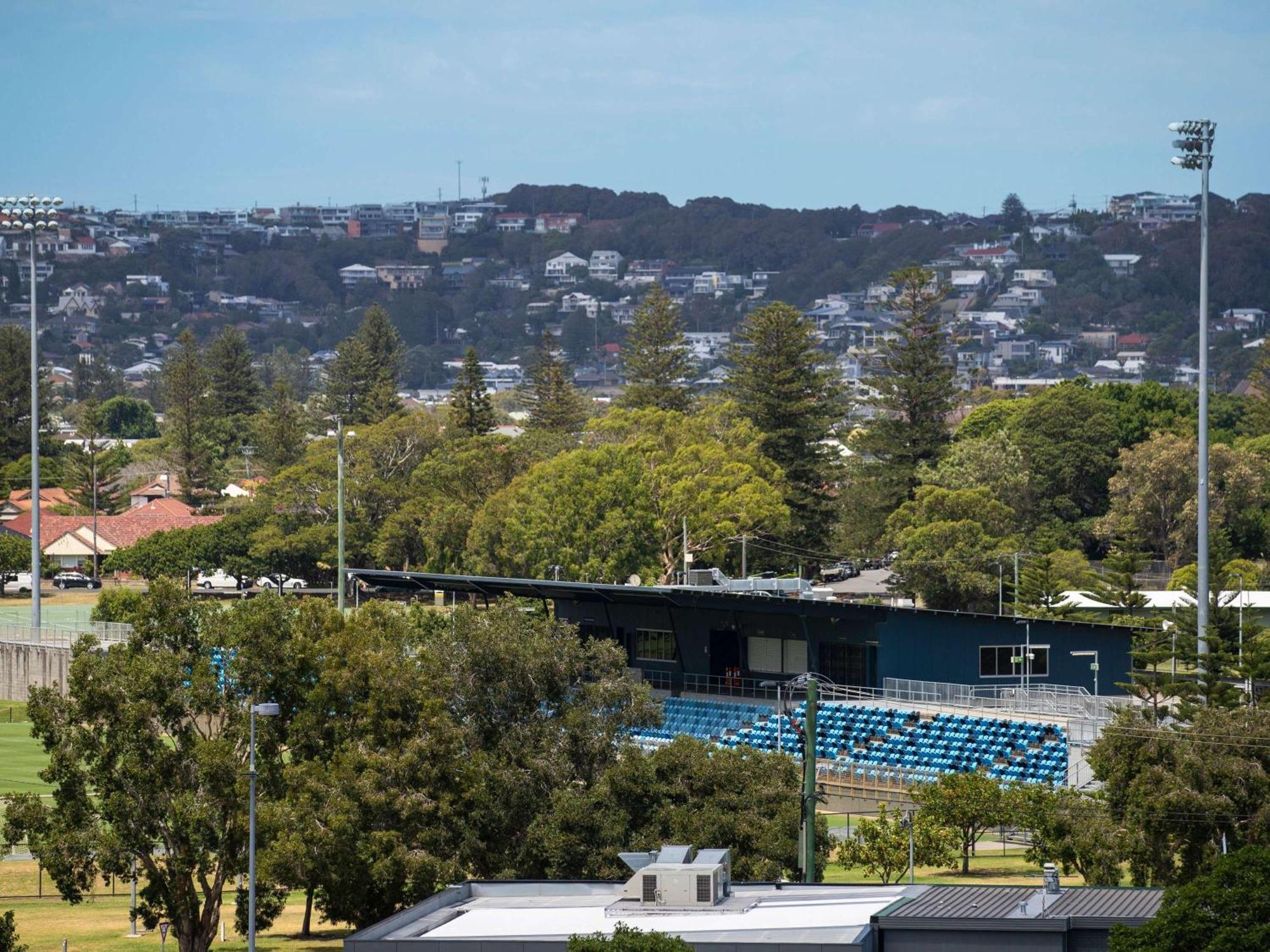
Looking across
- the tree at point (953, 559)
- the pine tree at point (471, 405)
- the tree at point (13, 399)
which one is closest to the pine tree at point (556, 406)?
the pine tree at point (471, 405)

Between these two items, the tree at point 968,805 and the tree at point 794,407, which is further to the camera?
the tree at point 794,407

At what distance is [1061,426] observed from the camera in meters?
105

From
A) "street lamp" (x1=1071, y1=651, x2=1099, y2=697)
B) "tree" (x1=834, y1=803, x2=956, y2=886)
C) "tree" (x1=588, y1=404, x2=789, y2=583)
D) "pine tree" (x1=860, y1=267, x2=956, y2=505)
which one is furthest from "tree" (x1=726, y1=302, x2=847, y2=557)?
"tree" (x1=834, y1=803, x2=956, y2=886)

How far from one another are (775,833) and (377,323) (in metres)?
111

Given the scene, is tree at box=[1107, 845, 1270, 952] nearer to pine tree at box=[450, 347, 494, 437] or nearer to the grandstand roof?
the grandstand roof

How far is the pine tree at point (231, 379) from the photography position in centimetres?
14975

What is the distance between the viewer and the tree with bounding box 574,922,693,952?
2158 cm

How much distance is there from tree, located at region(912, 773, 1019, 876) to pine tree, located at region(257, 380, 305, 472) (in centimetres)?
8620

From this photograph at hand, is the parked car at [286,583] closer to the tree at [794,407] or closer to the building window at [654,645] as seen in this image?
the tree at [794,407]

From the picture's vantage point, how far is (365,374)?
445 ft

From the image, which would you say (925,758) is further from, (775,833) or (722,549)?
(722,549)

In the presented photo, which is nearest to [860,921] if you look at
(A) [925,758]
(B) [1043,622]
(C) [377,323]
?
(A) [925,758]

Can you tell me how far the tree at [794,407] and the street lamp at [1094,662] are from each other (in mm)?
40931

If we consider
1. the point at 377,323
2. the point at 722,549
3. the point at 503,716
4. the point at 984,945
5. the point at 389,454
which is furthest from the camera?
the point at 377,323
